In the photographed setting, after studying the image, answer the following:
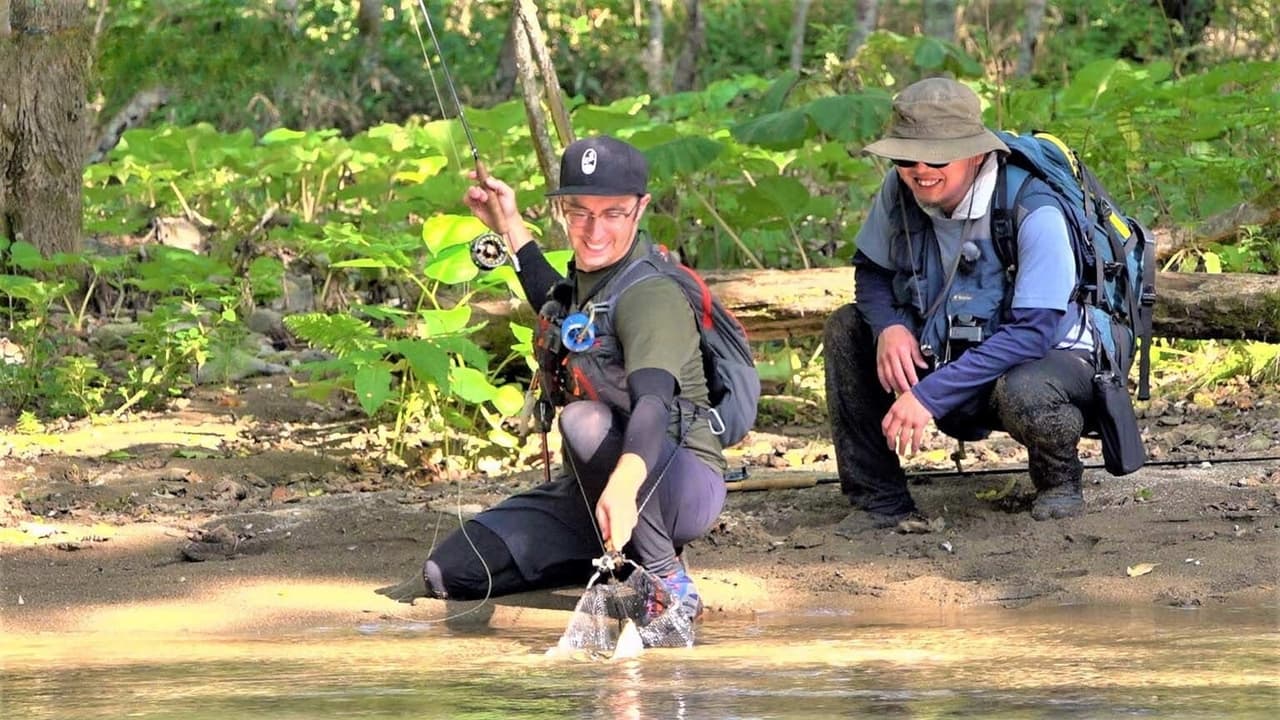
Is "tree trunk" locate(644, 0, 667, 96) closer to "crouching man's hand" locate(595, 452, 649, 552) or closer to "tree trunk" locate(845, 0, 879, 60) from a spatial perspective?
"tree trunk" locate(845, 0, 879, 60)

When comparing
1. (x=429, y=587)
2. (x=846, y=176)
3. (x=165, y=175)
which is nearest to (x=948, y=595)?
(x=429, y=587)

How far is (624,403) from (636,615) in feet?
1.76

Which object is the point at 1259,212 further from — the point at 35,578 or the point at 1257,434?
the point at 35,578

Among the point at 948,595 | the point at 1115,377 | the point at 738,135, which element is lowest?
the point at 948,595

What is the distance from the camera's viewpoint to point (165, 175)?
11336 mm

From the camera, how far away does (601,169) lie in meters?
4.53

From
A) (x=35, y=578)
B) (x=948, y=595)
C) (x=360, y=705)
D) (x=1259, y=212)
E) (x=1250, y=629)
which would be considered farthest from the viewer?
(x=1259, y=212)

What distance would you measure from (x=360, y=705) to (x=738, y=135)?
5012 mm

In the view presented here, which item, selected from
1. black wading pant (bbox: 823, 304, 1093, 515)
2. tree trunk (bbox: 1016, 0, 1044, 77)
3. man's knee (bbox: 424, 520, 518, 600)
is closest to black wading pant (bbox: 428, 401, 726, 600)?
man's knee (bbox: 424, 520, 518, 600)

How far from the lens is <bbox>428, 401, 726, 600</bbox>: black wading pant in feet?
15.2

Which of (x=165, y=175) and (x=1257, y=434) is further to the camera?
(x=165, y=175)

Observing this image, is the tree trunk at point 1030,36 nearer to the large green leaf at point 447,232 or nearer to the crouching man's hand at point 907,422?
the large green leaf at point 447,232

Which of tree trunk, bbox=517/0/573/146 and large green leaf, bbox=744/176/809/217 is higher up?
tree trunk, bbox=517/0/573/146

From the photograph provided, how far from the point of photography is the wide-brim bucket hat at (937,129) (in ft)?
16.8
